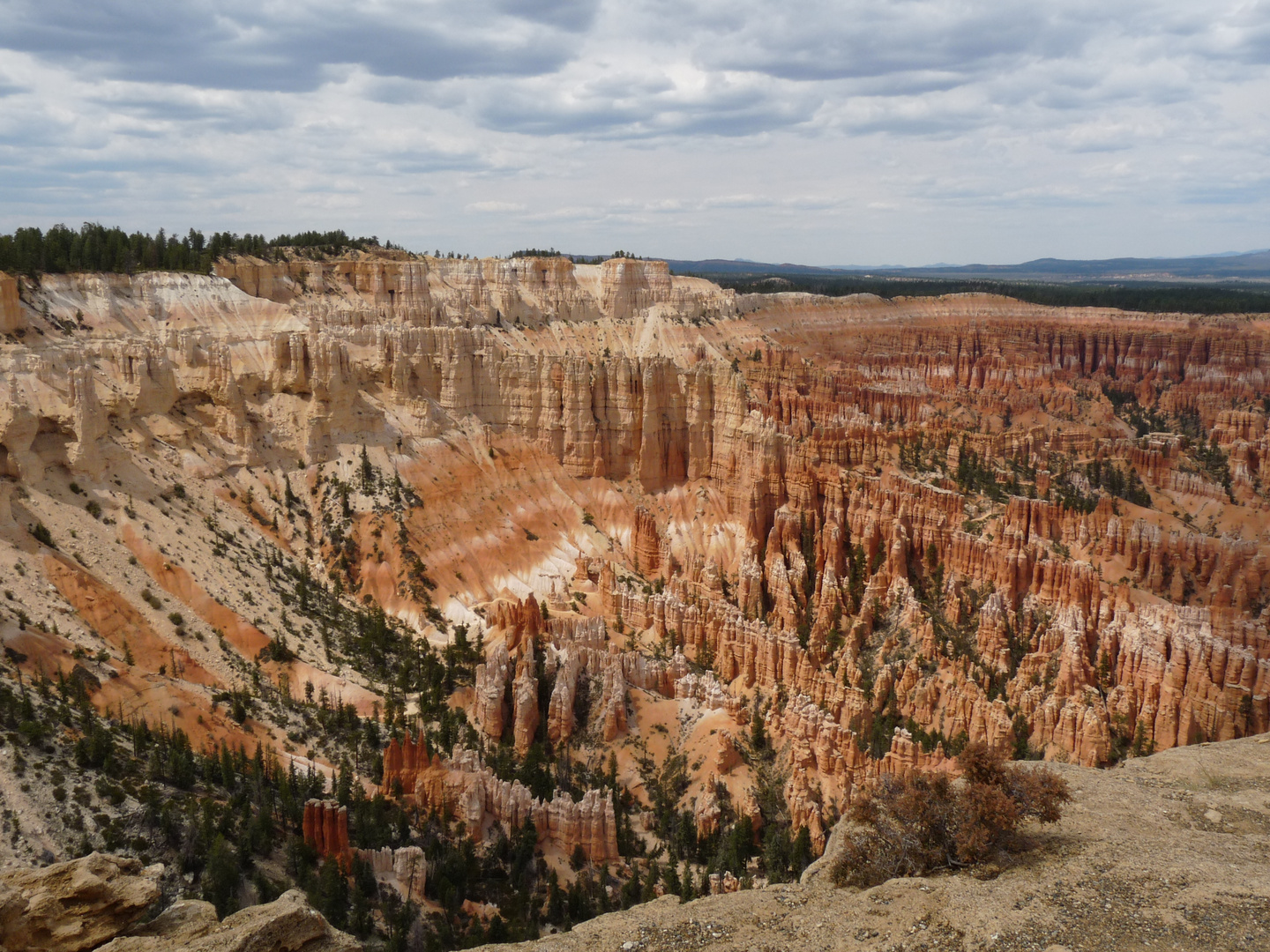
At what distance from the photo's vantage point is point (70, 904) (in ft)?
47.1

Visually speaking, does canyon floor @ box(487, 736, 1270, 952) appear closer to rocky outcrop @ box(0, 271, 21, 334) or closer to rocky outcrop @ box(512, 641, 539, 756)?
rocky outcrop @ box(512, 641, 539, 756)

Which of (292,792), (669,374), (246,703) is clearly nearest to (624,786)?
(292,792)

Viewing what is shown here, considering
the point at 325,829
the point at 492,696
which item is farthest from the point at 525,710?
the point at 325,829

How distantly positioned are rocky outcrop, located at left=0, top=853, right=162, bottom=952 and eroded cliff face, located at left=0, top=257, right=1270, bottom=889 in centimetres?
1977

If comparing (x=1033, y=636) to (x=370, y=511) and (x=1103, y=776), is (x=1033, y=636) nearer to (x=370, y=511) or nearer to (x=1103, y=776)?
(x=1103, y=776)

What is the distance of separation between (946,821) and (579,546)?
42.8 meters

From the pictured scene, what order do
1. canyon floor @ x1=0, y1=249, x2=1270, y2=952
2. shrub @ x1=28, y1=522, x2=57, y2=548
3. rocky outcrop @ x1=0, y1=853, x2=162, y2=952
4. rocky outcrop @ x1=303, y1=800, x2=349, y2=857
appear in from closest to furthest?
rocky outcrop @ x1=0, y1=853, x2=162, y2=952, canyon floor @ x1=0, y1=249, x2=1270, y2=952, rocky outcrop @ x1=303, y1=800, x2=349, y2=857, shrub @ x1=28, y1=522, x2=57, y2=548

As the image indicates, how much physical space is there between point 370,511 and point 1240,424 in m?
70.9

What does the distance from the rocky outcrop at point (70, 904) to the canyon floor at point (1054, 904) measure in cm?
712

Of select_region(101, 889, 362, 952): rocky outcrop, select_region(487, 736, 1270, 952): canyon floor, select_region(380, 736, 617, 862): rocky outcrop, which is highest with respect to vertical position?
select_region(101, 889, 362, 952): rocky outcrop

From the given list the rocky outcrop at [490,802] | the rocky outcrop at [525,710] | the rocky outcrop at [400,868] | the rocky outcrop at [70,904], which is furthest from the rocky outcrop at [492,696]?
the rocky outcrop at [70,904]

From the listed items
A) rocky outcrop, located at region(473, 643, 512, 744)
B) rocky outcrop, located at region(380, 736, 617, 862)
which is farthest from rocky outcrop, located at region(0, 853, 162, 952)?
rocky outcrop, located at region(473, 643, 512, 744)

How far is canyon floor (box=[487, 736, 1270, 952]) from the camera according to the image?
1614 centimetres

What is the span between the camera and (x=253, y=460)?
5588 centimetres
